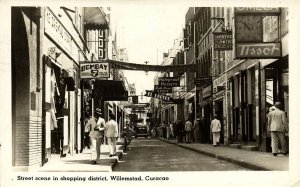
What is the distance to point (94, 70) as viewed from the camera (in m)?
18.8

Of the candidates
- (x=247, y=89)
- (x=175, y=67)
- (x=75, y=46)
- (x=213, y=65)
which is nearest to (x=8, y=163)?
(x=75, y=46)

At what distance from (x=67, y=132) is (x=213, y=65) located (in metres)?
12.8

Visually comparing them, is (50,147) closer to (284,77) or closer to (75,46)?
(75,46)

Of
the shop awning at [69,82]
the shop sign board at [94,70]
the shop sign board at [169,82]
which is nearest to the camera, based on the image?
the shop awning at [69,82]

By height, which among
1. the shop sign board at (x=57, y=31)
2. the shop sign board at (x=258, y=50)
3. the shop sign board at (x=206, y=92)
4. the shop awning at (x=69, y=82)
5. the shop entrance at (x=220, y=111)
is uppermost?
the shop sign board at (x=57, y=31)

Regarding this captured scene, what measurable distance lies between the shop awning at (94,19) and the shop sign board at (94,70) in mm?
5249

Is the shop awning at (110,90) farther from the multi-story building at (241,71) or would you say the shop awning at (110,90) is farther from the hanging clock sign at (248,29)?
the hanging clock sign at (248,29)

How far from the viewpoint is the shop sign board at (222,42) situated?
21.9 metres

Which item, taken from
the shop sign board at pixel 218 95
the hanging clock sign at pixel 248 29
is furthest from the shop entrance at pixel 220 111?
the hanging clock sign at pixel 248 29

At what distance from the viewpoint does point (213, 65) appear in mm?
30125

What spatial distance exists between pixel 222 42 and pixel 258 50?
5.89 metres

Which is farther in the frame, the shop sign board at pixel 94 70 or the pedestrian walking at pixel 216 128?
the pedestrian walking at pixel 216 128

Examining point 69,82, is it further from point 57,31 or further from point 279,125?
point 279,125
